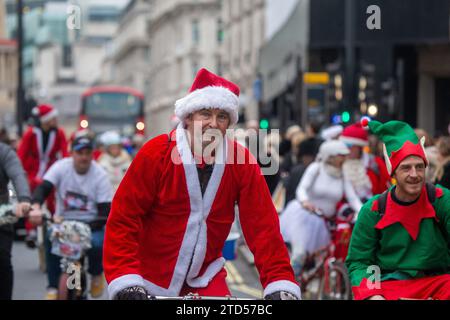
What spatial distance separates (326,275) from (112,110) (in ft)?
106

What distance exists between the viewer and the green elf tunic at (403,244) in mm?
5957

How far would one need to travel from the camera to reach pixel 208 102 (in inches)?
223

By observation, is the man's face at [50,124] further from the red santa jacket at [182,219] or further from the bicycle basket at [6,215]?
the red santa jacket at [182,219]

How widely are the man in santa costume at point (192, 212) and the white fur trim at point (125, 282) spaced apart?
0.04 metres

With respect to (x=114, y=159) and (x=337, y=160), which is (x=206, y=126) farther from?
(x=114, y=159)

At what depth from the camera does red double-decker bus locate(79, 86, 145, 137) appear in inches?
1681

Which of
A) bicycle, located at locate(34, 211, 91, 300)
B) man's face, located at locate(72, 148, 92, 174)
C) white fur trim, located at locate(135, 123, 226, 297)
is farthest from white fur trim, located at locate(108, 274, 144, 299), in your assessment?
man's face, located at locate(72, 148, 92, 174)

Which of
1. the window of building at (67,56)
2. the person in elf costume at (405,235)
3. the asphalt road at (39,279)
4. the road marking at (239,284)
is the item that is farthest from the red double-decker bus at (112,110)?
the window of building at (67,56)

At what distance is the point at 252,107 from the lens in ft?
190

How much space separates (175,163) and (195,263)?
46cm

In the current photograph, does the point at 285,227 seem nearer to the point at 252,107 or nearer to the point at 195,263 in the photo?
the point at 195,263

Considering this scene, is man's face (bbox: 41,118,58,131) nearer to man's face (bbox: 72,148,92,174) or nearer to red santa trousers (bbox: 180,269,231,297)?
man's face (bbox: 72,148,92,174)

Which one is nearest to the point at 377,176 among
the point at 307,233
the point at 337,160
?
the point at 337,160

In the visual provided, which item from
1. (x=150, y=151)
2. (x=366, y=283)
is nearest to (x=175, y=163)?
(x=150, y=151)
